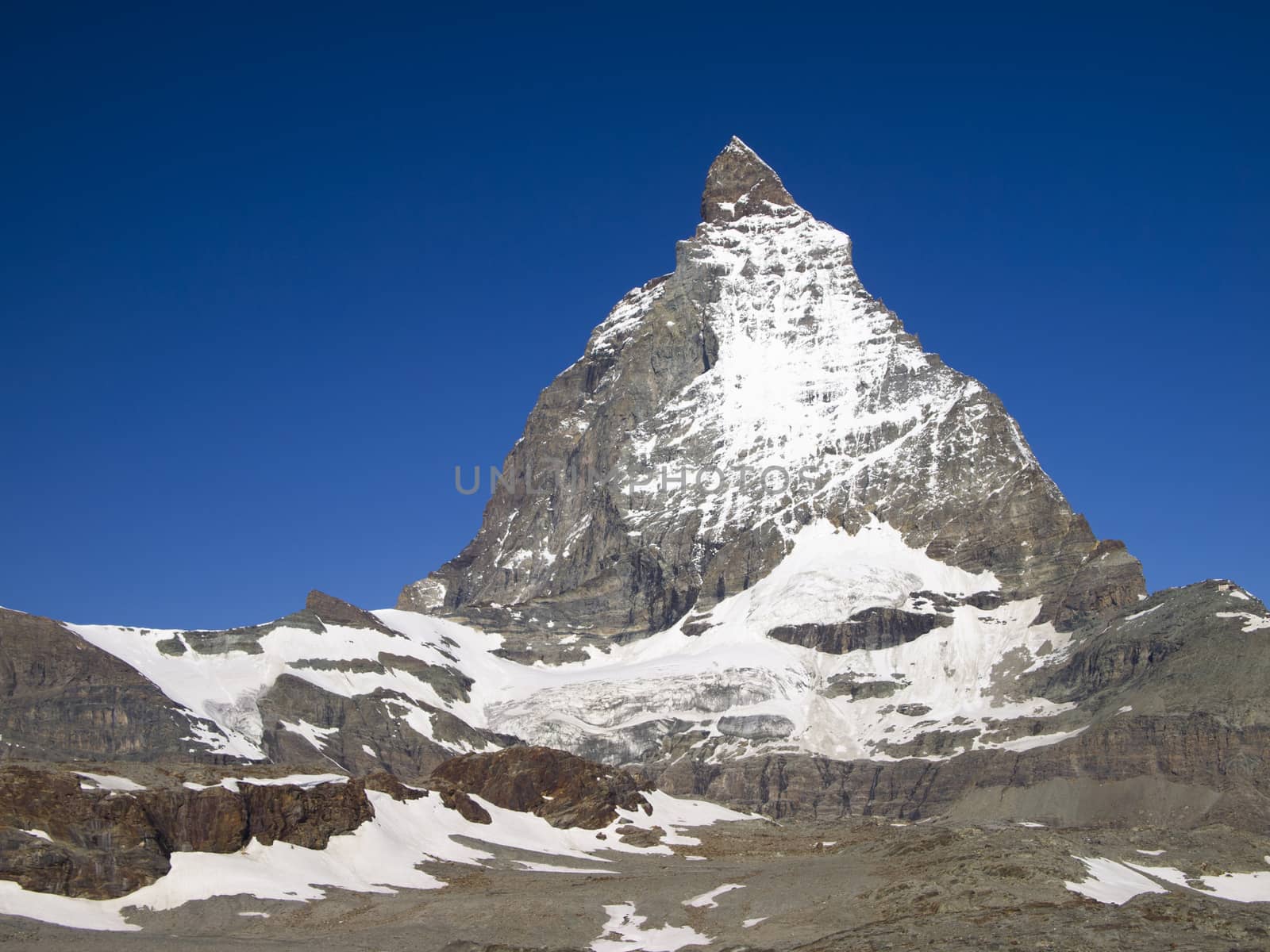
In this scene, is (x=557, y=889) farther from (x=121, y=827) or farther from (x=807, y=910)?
(x=121, y=827)

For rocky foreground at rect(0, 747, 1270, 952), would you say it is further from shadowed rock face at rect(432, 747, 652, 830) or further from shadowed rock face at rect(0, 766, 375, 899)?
shadowed rock face at rect(432, 747, 652, 830)

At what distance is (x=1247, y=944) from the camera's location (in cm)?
9788

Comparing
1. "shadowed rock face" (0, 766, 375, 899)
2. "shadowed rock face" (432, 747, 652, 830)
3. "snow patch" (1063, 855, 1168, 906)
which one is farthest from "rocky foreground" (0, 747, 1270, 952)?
"shadowed rock face" (432, 747, 652, 830)

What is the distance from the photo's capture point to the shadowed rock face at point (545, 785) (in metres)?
171

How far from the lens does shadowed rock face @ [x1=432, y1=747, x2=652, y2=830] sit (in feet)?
562

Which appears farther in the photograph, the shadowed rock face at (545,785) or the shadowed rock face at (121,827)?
the shadowed rock face at (545,785)

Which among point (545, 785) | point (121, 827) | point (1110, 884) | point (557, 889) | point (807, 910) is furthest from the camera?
point (545, 785)

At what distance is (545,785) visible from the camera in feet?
575

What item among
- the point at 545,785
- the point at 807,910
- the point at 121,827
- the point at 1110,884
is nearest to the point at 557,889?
the point at 807,910

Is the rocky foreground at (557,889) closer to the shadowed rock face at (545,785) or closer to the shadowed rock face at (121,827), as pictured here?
the shadowed rock face at (121,827)

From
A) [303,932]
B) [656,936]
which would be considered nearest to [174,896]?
[303,932]

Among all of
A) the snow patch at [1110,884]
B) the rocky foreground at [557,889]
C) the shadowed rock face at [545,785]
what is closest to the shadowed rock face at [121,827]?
the rocky foreground at [557,889]

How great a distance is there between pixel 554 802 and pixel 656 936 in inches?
2246

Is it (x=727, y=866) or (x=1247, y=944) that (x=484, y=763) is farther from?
(x=1247, y=944)
